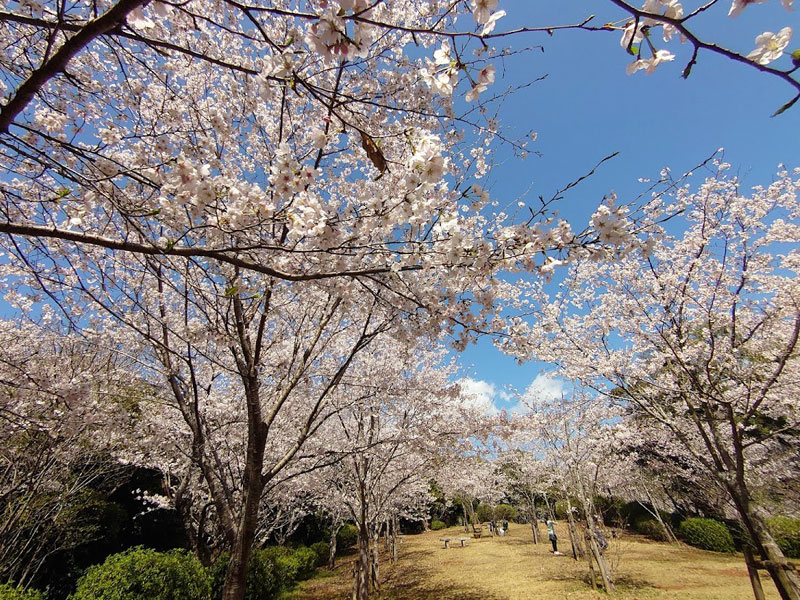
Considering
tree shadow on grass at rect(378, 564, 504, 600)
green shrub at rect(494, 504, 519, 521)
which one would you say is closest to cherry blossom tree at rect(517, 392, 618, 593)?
tree shadow on grass at rect(378, 564, 504, 600)

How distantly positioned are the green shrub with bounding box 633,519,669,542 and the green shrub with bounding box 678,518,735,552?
1.73 metres

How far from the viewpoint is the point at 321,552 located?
56.5 feet

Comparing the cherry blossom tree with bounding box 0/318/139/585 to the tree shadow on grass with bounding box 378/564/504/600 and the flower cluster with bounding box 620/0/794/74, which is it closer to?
the flower cluster with bounding box 620/0/794/74

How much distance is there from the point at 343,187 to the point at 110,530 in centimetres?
1280

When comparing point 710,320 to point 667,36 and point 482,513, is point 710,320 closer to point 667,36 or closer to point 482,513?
point 667,36

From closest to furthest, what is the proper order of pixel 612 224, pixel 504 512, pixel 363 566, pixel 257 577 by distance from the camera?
pixel 612 224 → pixel 363 566 → pixel 257 577 → pixel 504 512

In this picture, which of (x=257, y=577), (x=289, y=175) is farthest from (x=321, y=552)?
(x=289, y=175)

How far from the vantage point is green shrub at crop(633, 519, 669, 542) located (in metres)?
19.5

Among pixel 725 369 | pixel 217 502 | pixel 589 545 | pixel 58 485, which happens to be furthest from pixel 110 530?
pixel 725 369

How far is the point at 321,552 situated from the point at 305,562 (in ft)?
12.1

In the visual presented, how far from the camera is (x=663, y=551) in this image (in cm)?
1602

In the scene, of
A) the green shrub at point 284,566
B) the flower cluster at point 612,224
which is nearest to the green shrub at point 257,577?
the green shrub at point 284,566

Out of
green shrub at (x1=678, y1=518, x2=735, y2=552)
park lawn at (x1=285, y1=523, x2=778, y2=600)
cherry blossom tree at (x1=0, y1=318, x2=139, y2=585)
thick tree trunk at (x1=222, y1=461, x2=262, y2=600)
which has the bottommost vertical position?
park lawn at (x1=285, y1=523, x2=778, y2=600)

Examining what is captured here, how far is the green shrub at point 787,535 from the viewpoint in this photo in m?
13.4
